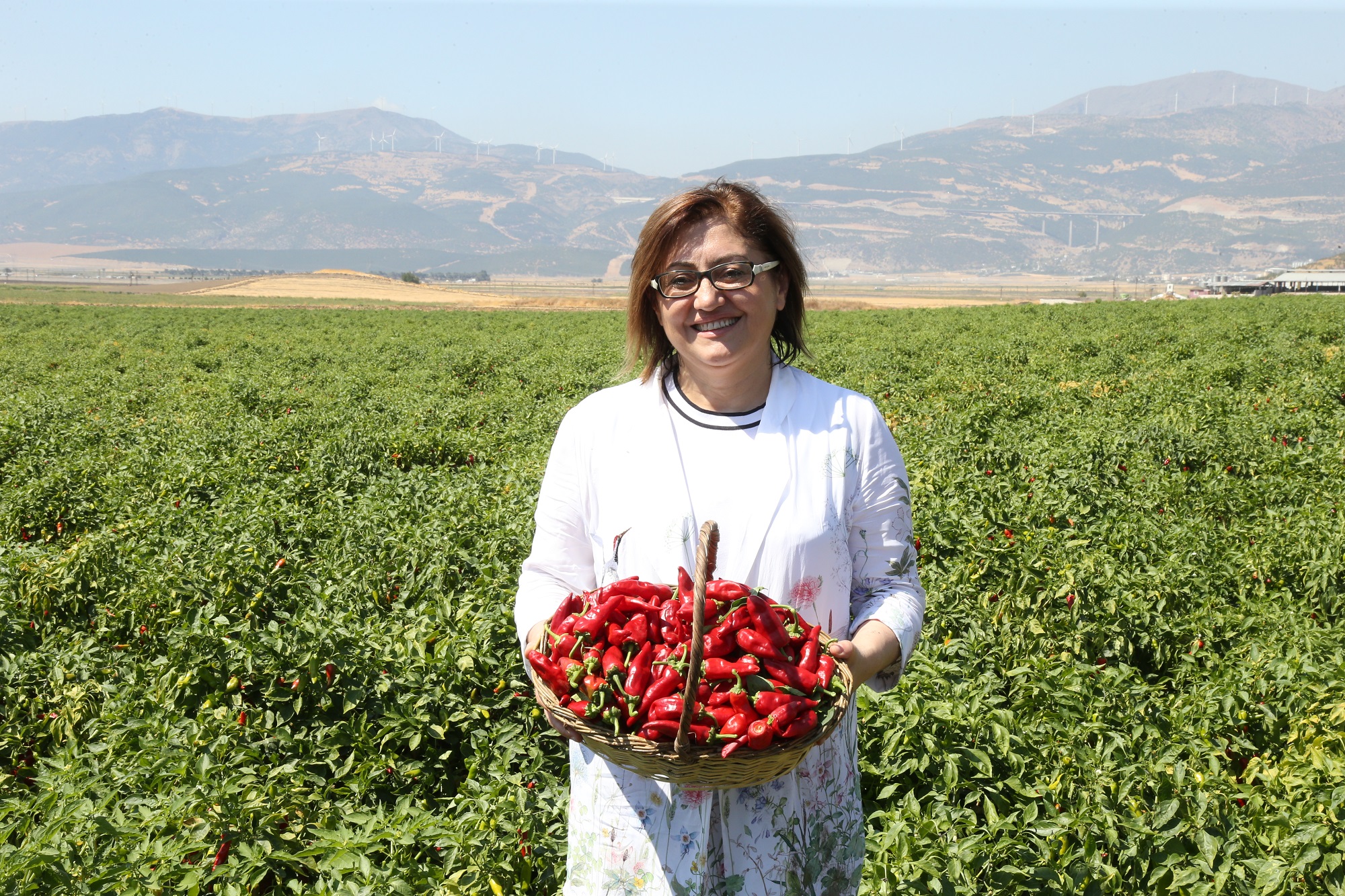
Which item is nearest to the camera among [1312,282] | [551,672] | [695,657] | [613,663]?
[695,657]

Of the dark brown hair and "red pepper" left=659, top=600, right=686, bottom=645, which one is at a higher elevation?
the dark brown hair

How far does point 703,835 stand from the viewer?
239cm

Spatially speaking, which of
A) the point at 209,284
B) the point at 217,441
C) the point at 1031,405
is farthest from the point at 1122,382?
the point at 209,284

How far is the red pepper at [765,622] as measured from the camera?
229 cm

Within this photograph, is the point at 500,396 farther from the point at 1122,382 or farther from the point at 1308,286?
the point at 1308,286

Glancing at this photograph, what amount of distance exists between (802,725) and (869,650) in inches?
16.2

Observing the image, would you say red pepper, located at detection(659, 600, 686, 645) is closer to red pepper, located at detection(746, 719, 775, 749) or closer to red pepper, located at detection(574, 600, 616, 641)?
red pepper, located at detection(574, 600, 616, 641)

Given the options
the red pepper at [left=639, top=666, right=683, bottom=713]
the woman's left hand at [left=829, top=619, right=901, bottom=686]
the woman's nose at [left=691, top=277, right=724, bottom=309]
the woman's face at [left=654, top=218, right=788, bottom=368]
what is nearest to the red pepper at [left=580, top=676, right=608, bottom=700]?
the red pepper at [left=639, top=666, right=683, bottom=713]

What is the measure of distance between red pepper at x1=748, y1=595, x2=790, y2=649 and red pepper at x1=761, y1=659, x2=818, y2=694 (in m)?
0.06

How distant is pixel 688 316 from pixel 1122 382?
1445cm

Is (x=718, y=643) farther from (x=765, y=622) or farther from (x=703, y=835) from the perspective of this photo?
(x=703, y=835)

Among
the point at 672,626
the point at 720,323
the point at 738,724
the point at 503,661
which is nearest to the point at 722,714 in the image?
the point at 738,724

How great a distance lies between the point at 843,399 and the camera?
108 inches

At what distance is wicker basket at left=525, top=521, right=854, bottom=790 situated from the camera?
2.10 m
